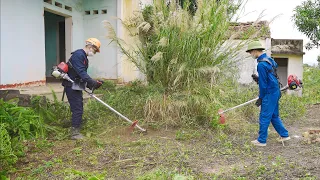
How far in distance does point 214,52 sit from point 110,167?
2675mm

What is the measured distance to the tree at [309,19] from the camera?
434 inches

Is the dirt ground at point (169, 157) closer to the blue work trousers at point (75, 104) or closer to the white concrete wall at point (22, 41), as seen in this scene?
the blue work trousers at point (75, 104)

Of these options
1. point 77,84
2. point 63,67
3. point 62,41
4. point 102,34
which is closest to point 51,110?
point 77,84

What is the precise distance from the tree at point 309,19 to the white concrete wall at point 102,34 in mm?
7262

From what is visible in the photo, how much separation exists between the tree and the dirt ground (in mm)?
7870

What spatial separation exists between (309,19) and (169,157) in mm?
9865

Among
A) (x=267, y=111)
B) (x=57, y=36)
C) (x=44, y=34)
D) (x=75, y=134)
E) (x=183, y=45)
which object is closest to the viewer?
(x=267, y=111)

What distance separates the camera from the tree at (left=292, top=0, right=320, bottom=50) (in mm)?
11016

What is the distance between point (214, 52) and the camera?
4938mm

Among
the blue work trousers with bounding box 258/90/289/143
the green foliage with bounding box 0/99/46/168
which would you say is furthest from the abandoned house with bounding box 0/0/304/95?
the green foliage with bounding box 0/99/46/168

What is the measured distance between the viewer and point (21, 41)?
20.8 feet

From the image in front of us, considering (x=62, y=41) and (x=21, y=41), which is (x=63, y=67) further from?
(x=62, y=41)

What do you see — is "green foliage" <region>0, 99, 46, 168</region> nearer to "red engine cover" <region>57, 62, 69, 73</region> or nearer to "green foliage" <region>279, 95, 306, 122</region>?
"red engine cover" <region>57, 62, 69, 73</region>

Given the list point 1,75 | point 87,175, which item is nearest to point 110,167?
point 87,175
